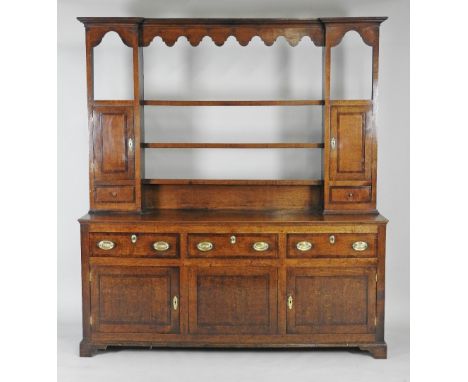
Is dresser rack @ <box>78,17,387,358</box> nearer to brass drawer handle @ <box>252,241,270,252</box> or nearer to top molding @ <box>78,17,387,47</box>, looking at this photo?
brass drawer handle @ <box>252,241,270,252</box>

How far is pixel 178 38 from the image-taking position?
526cm

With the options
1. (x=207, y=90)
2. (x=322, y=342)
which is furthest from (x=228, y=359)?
(x=207, y=90)

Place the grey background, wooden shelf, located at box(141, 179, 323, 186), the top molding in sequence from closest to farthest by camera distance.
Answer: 1. the top molding
2. wooden shelf, located at box(141, 179, 323, 186)
3. the grey background

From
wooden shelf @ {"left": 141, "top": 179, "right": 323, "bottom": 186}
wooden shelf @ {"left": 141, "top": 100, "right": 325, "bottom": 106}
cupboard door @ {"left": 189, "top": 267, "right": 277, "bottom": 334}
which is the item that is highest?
wooden shelf @ {"left": 141, "top": 100, "right": 325, "bottom": 106}

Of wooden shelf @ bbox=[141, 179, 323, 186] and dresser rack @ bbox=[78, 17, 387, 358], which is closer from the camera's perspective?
dresser rack @ bbox=[78, 17, 387, 358]

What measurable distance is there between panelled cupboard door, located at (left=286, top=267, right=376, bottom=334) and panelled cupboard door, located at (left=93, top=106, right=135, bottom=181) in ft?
4.55

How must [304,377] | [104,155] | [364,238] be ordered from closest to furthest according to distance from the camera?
1. [304,377]
2. [364,238]
3. [104,155]

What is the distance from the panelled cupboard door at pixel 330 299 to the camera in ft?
15.3

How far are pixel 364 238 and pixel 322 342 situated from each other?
2.45 feet

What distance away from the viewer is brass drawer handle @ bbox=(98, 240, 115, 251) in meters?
4.69

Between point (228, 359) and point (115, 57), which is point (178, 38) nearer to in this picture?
point (115, 57)

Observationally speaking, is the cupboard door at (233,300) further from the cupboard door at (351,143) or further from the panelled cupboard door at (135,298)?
the cupboard door at (351,143)

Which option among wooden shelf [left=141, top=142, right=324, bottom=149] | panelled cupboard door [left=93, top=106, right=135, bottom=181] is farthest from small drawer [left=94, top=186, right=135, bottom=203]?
wooden shelf [left=141, top=142, right=324, bottom=149]

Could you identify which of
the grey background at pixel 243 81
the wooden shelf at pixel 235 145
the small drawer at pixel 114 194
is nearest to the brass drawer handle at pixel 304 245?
the wooden shelf at pixel 235 145
